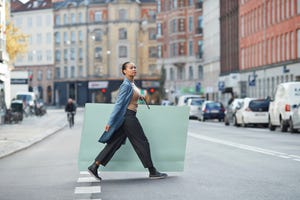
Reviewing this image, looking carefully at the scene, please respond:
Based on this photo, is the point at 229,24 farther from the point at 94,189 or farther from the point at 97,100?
the point at 94,189

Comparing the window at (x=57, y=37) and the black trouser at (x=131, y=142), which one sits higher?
the window at (x=57, y=37)

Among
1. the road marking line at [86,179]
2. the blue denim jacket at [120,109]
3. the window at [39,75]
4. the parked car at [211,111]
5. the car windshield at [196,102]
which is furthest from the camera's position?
the window at [39,75]

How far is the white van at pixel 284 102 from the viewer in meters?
36.9

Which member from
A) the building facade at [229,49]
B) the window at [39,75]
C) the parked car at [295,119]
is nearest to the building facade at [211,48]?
the building facade at [229,49]

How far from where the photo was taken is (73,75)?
485 ft

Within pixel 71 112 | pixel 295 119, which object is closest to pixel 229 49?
pixel 71 112

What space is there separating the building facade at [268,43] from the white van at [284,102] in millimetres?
22043

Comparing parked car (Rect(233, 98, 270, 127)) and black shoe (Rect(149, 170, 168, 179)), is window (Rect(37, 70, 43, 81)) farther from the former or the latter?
black shoe (Rect(149, 170, 168, 179))

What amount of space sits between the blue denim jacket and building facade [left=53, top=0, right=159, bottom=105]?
125734 mm

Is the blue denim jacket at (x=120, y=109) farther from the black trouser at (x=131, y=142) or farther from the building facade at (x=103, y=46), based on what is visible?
the building facade at (x=103, y=46)

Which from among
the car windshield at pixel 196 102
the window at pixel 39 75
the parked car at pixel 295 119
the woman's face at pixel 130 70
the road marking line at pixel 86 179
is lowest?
the road marking line at pixel 86 179

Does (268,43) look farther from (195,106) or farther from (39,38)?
(39,38)

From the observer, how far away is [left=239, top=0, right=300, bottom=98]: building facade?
67062 millimetres

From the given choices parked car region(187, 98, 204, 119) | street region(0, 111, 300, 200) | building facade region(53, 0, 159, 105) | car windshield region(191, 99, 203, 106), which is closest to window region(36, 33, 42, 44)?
building facade region(53, 0, 159, 105)
